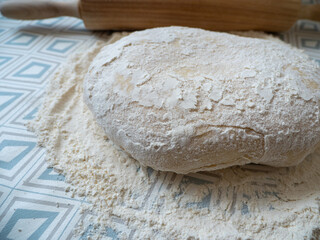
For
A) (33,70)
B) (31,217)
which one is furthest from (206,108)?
(33,70)

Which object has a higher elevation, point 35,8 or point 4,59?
point 35,8

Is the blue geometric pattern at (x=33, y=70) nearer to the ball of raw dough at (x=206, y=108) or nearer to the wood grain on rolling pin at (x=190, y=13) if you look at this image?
the wood grain on rolling pin at (x=190, y=13)

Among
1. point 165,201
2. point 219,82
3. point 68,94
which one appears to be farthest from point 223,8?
point 165,201

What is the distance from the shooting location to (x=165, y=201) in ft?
2.03

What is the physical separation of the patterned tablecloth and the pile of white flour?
46mm


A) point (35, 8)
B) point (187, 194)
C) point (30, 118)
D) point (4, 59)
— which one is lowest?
point (187, 194)

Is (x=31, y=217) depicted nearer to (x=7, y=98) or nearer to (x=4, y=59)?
(x=7, y=98)

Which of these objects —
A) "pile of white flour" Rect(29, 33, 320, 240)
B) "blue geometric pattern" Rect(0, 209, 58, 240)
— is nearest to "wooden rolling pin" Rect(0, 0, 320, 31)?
"pile of white flour" Rect(29, 33, 320, 240)

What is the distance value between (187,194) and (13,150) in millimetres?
544

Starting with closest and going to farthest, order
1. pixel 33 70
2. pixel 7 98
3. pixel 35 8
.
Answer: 1. pixel 7 98
2. pixel 33 70
3. pixel 35 8

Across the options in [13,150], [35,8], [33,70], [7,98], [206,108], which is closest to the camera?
[206,108]

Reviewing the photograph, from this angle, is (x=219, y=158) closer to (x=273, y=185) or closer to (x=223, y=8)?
(x=273, y=185)

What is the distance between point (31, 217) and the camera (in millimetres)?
591

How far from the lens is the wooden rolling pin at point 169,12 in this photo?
3.47 ft
